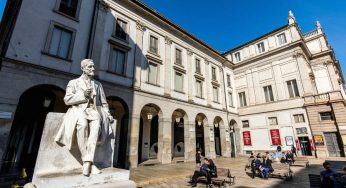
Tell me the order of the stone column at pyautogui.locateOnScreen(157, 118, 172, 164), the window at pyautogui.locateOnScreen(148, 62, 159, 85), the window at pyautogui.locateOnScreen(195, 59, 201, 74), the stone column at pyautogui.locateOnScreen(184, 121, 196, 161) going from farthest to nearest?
the window at pyautogui.locateOnScreen(195, 59, 201, 74) < the stone column at pyautogui.locateOnScreen(184, 121, 196, 161) < the window at pyautogui.locateOnScreen(148, 62, 159, 85) < the stone column at pyautogui.locateOnScreen(157, 118, 172, 164)

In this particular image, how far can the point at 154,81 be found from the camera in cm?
1595

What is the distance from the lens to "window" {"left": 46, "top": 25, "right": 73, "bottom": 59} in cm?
1111

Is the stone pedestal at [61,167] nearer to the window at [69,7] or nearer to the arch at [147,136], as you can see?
the window at [69,7]

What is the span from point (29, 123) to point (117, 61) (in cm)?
764

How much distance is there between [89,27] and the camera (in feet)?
42.3

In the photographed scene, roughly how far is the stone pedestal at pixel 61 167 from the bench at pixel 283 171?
905 cm

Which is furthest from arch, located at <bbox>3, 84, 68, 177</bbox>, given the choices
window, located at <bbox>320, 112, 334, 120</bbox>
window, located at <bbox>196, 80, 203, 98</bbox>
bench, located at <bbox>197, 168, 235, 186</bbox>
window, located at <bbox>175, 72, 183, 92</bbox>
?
window, located at <bbox>320, 112, 334, 120</bbox>

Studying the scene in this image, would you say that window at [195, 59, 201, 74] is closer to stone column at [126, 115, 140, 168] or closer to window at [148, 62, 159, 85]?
window at [148, 62, 159, 85]

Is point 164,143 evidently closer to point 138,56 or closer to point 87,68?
point 138,56

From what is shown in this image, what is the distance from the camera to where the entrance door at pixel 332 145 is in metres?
18.0

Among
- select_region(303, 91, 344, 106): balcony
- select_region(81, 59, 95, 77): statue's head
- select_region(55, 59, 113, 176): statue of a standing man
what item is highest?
select_region(303, 91, 344, 106): balcony

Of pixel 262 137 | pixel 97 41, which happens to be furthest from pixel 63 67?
pixel 262 137

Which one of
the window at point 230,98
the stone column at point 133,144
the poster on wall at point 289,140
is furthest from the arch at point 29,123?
the poster on wall at point 289,140

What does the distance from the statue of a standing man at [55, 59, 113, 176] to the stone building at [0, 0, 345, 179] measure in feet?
26.9
